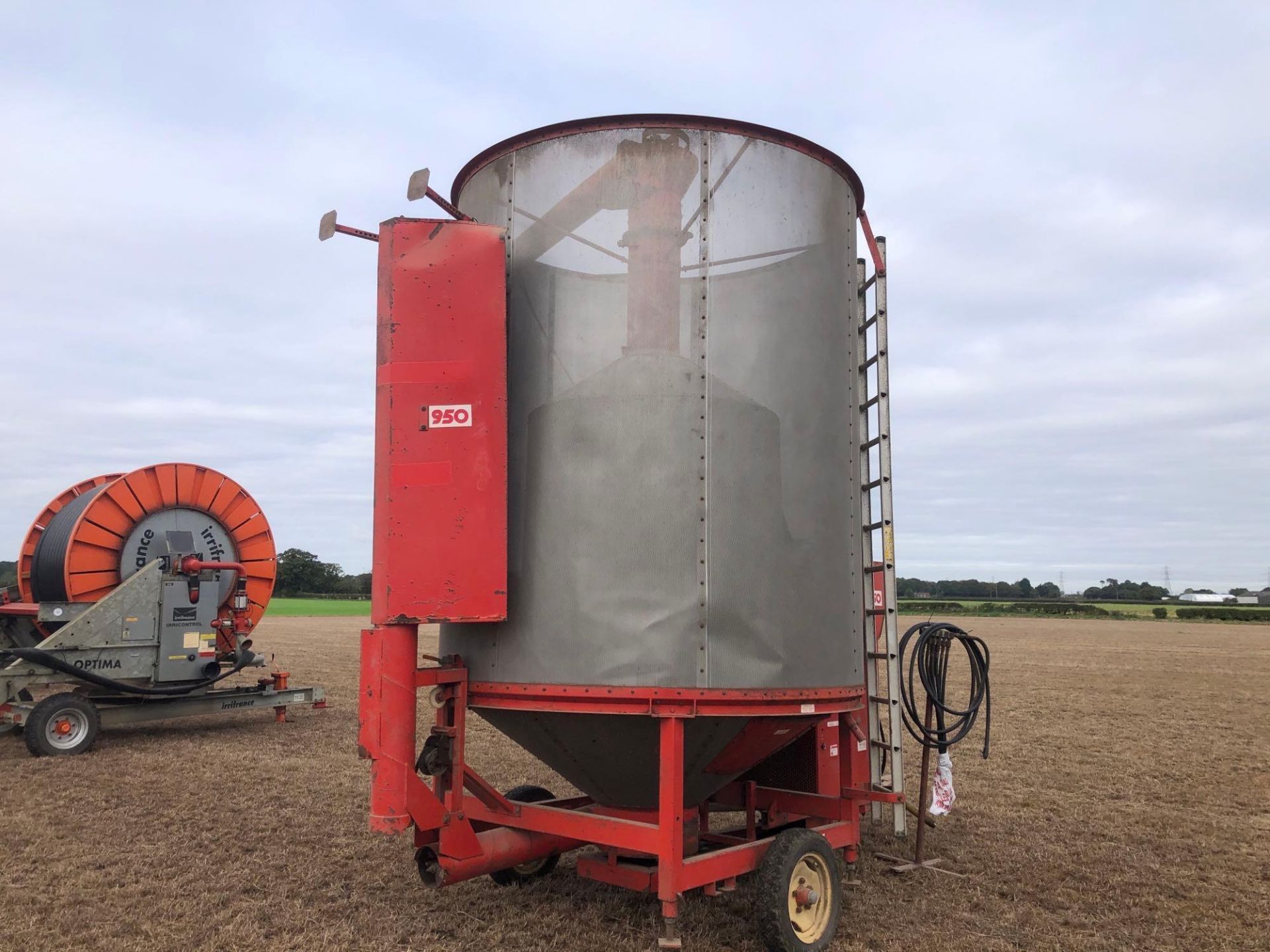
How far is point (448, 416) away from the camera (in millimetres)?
5492

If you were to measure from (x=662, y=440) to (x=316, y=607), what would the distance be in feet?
223

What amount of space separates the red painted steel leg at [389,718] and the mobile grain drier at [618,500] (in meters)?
0.01

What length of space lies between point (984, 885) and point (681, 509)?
3.70 m

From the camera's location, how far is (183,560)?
42.1 ft

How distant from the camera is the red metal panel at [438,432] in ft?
17.7

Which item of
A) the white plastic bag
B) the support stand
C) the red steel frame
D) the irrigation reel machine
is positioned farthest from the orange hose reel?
the white plastic bag

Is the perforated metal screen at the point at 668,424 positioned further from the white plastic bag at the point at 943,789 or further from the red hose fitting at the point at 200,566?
the red hose fitting at the point at 200,566

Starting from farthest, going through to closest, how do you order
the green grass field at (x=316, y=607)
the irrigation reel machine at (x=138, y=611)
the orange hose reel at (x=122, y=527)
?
the green grass field at (x=316, y=607) → the orange hose reel at (x=122, y=527) → the irrigation reel machine at (x=138, y=611)

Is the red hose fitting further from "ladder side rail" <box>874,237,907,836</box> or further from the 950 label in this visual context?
"ladder side rail" <box>874,237,907,836</box>

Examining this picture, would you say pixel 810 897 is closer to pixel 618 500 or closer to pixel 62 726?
pixel 618 500

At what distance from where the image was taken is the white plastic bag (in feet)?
22.9

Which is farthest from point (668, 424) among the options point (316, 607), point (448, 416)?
point (316, 607)

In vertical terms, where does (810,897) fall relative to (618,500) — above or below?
below

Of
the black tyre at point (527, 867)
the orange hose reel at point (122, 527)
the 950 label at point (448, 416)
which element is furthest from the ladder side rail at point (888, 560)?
the orange hose reel at point (122, 527)
